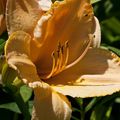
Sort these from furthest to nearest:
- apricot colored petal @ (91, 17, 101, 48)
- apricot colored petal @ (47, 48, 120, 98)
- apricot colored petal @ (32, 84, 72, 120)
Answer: apricot colored petal @ (91, 17, 101, 48) < apricot colored petal @ (47, 48, 120, 98) < apricot colored petal @ (32, 84, 72, 120)

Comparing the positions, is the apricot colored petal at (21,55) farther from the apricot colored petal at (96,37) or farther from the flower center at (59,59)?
the apricot colored petal at (96,37)

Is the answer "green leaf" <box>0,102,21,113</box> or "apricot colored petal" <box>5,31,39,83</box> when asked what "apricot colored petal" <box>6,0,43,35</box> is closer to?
"apricot colored petal" <box>5,31,39,83</box>

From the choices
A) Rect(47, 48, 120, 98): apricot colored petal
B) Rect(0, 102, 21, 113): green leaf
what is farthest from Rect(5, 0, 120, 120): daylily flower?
Rect(0, 102, 21, 113): green leaf

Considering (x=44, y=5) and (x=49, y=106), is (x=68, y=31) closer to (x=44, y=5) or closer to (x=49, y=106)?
(x=44, y=5)

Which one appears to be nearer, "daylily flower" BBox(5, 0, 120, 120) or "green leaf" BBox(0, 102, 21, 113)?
"daylily flower" BBox(5, 0, 120, 120)

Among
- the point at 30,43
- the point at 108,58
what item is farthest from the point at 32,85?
the point at 108,58

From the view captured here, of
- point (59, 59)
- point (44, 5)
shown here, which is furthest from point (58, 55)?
point (44, 5)

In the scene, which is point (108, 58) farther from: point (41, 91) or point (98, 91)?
point (41, 91)
